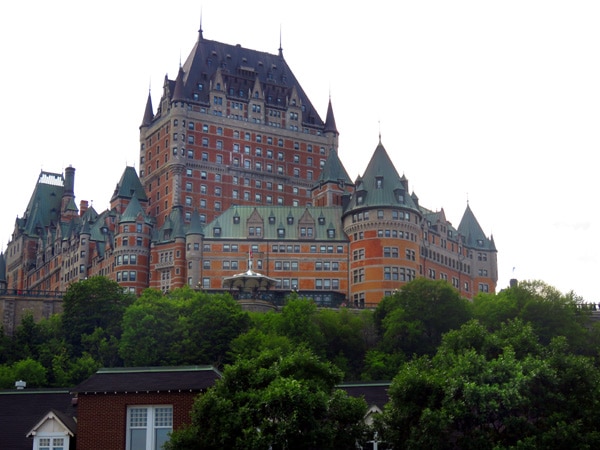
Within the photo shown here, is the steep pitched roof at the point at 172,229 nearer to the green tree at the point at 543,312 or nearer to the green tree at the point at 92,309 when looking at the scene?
the green tree at the point at 92,309

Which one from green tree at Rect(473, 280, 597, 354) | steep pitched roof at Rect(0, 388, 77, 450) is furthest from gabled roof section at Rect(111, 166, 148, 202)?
steep pitched roof at Rect(0, 388, 77, 450)

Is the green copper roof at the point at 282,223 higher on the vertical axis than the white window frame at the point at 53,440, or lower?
higher

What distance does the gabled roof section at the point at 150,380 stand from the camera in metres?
59.6

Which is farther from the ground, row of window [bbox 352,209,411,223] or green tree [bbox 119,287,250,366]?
row of window [bbox 352,209,411,223]

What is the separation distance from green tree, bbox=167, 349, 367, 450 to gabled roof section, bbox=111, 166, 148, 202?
139 metres

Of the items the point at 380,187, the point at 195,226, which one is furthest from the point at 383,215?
the point at 195,226

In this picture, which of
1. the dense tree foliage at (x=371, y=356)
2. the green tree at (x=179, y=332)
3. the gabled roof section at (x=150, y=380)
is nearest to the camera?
the dense tree foliage at (x=371, y=356)

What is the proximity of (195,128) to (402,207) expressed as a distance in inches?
1826

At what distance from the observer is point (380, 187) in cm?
16950

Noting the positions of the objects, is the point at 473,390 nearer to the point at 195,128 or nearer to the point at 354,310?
the point at 354,310

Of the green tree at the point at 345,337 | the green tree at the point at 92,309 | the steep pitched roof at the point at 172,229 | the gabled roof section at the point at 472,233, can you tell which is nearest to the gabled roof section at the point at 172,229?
the steep pitched roof at the point at 172,229

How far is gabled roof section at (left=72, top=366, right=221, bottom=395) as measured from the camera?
59.6m

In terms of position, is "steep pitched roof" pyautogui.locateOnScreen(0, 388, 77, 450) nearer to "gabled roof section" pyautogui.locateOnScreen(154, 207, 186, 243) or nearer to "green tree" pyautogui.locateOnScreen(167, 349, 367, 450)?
"green tree" pyautogui.locateOnScreen(167, 349, 367, 450)

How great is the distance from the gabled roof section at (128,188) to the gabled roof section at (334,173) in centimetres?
3194
